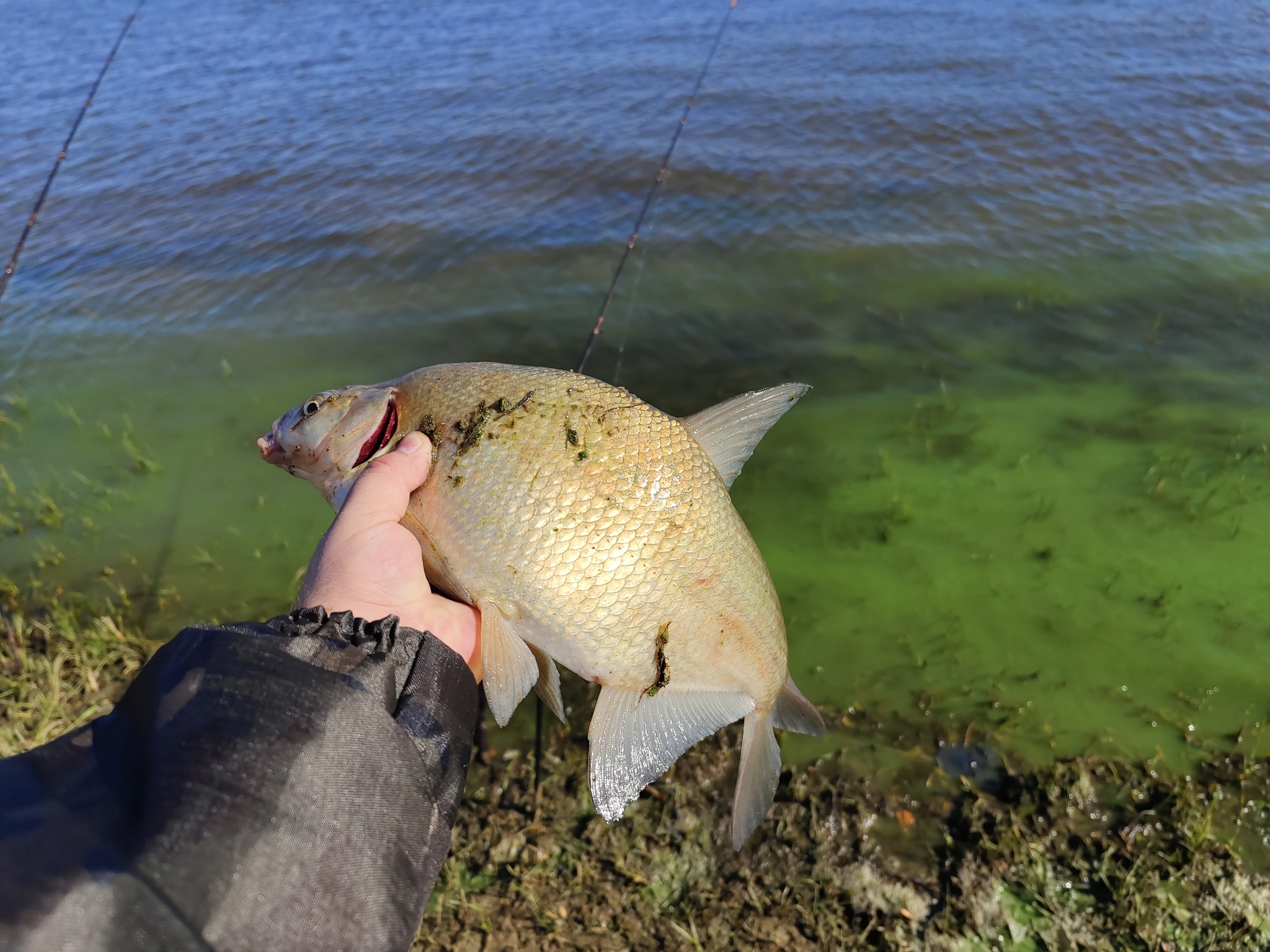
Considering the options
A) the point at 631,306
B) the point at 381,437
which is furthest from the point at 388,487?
the point at 631,306

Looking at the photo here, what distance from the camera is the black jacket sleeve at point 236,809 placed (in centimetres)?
117

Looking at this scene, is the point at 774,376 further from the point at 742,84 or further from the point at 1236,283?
the point at 742,84

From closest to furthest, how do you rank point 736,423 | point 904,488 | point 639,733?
point 639,733, point 736,423, point 904,488

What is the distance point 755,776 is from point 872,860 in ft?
2.80

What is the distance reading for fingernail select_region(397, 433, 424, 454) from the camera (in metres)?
2.36

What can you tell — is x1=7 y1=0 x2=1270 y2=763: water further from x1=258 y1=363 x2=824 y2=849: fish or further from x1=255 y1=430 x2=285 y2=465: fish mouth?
x1=255 y1=430 x2=285 y2=465: fish mouth

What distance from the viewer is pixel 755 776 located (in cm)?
246

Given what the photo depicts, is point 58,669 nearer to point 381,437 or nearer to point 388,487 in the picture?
point 381,437

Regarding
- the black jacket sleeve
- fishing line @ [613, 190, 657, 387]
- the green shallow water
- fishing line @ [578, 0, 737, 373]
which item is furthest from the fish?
fishing line @ [613, 190, 657, 387]

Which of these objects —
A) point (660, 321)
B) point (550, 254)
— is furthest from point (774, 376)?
point (550, 254)

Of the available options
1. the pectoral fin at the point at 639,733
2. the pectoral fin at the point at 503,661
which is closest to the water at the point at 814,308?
the pectoral fin at the point at 639,733

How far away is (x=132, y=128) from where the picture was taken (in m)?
10.4

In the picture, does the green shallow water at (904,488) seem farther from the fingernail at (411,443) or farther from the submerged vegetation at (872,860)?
the fingernail at (411,443)

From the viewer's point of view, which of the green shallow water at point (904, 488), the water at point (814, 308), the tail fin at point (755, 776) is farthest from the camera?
the water at point (814, 308)
